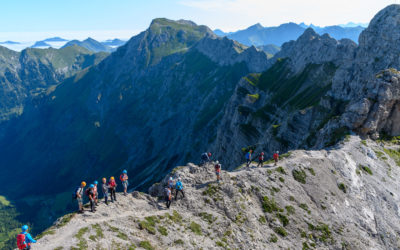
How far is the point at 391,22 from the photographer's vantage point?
349 ft

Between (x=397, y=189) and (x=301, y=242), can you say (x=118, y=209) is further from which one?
(x=397, y=189)

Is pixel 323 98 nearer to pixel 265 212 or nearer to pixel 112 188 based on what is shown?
pixel 265 212

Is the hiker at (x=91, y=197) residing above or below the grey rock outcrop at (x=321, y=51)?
below

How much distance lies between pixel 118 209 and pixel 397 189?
188 ft

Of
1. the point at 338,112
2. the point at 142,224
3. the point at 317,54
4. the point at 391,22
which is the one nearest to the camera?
the point at 142,224

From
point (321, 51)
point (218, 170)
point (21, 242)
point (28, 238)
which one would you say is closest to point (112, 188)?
point (28, 238)

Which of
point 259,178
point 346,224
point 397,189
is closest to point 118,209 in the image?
point 259,178

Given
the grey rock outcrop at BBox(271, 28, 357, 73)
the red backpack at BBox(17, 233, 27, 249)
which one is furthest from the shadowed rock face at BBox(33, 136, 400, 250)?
the grey rock outcrop at BBox(271, 28, 357, 73)

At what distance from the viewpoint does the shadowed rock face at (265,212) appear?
3384 centimetres

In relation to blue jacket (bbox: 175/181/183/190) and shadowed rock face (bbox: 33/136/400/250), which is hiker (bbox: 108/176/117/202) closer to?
shadowed rock face (bbox: 33/136/400/250)

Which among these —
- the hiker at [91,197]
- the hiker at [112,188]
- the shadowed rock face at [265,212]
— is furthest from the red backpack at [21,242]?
the hiker at [112,188]

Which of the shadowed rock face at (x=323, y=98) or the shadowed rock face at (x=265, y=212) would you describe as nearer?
the shadowed rock face at (x=265, y=212)

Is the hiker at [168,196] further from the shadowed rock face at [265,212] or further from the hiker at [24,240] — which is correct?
the hiker at [24,240]

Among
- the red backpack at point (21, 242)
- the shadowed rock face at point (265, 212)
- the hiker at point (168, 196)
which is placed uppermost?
the red backpack at point (21, 242)
